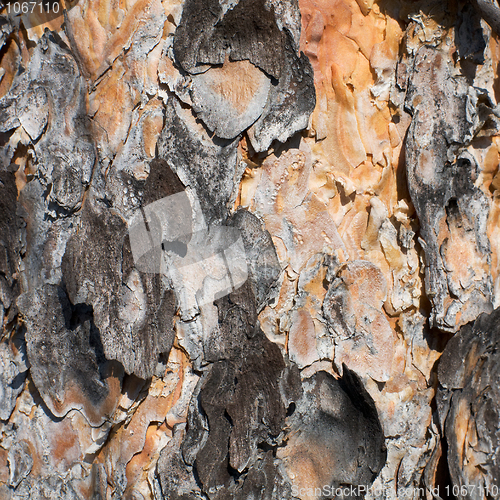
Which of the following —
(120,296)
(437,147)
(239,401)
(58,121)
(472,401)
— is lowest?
(472,401)

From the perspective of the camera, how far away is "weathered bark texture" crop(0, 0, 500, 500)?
2.64ft

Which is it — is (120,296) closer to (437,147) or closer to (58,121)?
(58,121)

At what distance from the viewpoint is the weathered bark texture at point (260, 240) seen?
2.64ft

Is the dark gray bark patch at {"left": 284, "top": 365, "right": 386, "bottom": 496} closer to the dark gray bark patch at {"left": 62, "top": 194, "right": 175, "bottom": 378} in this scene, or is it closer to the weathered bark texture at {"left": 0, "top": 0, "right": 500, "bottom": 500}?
the weathered bark texture at {"left": 0, "top": 0, "right": 500, "bottom": 500}

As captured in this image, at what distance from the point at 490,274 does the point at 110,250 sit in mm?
793

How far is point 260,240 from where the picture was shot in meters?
0.82

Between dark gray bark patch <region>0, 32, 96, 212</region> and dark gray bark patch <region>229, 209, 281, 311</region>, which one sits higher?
dark gray bark patch <region>0, 32, 96, 212</region>

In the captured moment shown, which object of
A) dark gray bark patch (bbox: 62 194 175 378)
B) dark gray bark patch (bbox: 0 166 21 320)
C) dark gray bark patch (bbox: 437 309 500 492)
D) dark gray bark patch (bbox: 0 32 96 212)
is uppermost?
dark gray bark patch (bbox: 0 32 96 212)

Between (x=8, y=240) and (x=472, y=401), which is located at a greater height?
(x=8, y=240)

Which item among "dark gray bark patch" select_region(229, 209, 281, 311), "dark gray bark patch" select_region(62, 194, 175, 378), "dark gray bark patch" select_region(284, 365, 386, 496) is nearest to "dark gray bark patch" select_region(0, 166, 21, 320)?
"dark gray bark patch" select_region(62, 194, 175, 378)

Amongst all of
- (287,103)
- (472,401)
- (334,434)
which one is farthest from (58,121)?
(472,401)

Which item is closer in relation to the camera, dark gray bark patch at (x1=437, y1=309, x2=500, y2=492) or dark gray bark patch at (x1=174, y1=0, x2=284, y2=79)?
dark gray bark patch at (x1=174, y1=0, x2=284, y2=79)

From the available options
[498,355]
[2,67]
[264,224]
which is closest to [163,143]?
[264,224]

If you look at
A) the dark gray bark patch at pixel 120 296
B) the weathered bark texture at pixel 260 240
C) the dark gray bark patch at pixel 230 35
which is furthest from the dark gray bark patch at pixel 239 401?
the dark gray bark patch at pixel 230 35
